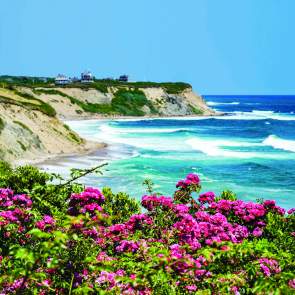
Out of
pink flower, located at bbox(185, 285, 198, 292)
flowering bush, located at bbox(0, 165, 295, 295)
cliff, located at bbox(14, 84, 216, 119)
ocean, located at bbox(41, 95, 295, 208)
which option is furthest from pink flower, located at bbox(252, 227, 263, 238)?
cliff, located at bbox(14, 84, 216, 119)

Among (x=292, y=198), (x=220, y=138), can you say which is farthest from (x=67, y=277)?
(x=220, y=138)

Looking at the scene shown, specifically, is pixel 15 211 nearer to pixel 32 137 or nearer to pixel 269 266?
pixel 269 266

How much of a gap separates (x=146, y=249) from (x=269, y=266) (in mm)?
2275

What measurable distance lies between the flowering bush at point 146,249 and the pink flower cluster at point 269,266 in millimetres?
15

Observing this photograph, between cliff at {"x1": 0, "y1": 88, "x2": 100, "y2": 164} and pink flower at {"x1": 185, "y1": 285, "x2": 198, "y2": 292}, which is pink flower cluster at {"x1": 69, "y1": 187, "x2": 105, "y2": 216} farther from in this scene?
cliff at {"x1": 0, "y1": 88, "x2": 100, "y2": 164}

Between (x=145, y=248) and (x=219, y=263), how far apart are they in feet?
4.60

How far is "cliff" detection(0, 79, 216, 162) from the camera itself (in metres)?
51.6

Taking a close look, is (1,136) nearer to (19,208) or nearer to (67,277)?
(19,208)

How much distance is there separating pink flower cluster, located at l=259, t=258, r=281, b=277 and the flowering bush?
15 millimetres

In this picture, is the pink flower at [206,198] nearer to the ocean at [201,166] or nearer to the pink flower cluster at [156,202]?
the pink flower cluster at [156,202]

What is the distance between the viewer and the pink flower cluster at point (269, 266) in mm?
8500

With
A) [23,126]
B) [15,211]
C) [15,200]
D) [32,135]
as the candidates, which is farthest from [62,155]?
[15,211]

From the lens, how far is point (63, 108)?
410 ft

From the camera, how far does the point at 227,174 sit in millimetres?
42781
